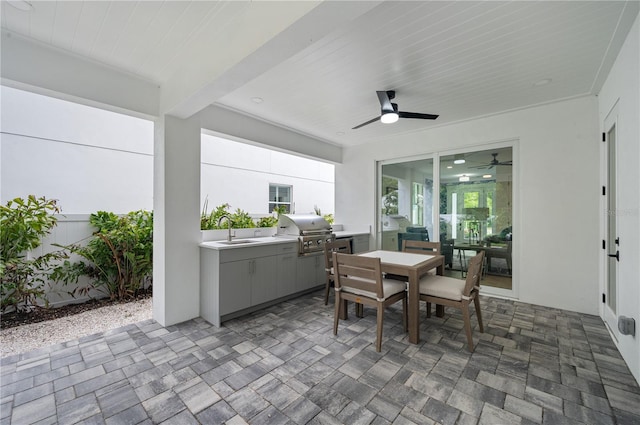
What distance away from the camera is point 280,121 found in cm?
405

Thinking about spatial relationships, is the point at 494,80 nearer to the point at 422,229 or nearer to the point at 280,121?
the point at 422,229

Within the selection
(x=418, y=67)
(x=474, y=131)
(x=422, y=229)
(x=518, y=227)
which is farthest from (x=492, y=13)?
(x=422, y=229)

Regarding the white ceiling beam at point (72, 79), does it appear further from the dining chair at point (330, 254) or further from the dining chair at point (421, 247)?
the dining chair at point (421, 247)

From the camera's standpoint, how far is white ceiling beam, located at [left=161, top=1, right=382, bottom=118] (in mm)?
1397

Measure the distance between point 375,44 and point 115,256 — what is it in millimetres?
4033

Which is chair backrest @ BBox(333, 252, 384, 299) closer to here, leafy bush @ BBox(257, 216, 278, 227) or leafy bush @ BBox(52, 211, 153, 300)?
leafy bush @ BBox(257, 216, 278, 227)

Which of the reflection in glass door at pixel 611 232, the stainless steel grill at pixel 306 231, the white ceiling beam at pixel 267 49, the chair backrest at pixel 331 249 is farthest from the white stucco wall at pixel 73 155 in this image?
the reflection in glass door at pixel 611 232

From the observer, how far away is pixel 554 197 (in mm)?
3334

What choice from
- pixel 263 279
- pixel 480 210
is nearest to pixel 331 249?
pixel 263 279

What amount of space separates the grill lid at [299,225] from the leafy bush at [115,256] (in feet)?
6.39

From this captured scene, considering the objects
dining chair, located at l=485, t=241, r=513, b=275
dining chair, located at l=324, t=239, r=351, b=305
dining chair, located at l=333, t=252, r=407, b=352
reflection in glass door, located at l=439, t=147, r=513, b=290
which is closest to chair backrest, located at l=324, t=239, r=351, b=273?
dining chair, located at l=324, t=239, r=351, b=305

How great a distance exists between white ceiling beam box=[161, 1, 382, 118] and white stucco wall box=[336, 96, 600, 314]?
312 centimetres

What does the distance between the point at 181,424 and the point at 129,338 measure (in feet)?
4.92

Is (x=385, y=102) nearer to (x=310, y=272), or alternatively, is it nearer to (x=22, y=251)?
(x=310, y=272)
